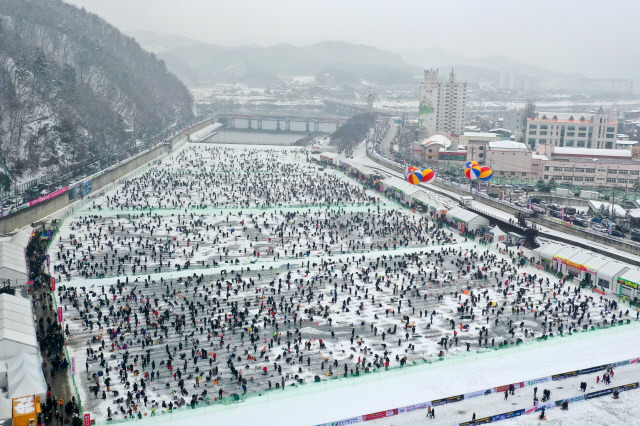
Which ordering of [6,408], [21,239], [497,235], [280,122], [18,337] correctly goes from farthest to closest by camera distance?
[280,122] → [497,235] → [21,239] → [18,337] → [6,408]

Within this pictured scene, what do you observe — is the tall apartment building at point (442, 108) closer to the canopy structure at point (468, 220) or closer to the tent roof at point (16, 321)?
the canopy structure at point (468, 220)

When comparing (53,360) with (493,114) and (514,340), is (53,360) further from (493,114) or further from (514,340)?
(493,114)

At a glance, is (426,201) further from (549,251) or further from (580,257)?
(580,257)

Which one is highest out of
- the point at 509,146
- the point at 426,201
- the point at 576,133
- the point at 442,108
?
the point at 442,108

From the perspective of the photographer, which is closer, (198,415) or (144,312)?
(198,415)

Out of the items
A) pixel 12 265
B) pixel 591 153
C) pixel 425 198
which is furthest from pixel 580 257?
pixel 591 153

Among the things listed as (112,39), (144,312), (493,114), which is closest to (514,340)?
(144,312)
